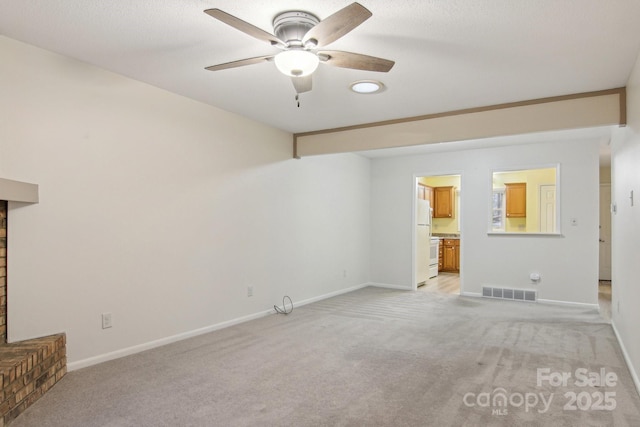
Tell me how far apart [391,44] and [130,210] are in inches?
97.6

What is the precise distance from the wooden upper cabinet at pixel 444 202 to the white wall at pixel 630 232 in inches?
202

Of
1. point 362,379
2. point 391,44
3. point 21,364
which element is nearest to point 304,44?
point 391,44

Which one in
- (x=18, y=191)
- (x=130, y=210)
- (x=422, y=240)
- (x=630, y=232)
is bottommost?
(x=422, y=240)

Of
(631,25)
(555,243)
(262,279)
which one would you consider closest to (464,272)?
(555,243)

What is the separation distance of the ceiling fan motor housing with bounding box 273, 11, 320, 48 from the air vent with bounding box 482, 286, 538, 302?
16.6 ft

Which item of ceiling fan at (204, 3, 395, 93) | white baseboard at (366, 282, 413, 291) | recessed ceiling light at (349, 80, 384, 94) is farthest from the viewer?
white baseboard at (366, 282, 413, 291)

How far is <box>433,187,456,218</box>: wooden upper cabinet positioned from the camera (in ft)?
29.9

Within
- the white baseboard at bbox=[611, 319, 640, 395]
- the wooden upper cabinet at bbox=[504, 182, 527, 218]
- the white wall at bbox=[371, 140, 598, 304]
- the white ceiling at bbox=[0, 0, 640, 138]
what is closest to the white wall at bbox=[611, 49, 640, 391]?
the white baseboard at bbox=[611, 319, 640, 395]

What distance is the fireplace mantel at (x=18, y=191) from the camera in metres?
2.38

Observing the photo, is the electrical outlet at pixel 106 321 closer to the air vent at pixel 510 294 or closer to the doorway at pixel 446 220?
the air vent at pixel 510 294

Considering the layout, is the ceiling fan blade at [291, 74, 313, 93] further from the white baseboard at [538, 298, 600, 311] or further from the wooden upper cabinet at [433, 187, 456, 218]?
the wooden upper cabinet at [433, 187, 456, 218]

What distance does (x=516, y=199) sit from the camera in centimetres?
789

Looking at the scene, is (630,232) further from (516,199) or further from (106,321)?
(516,199)

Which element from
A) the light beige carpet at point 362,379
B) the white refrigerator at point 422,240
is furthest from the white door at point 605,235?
the light beige carpet at point 362,379
